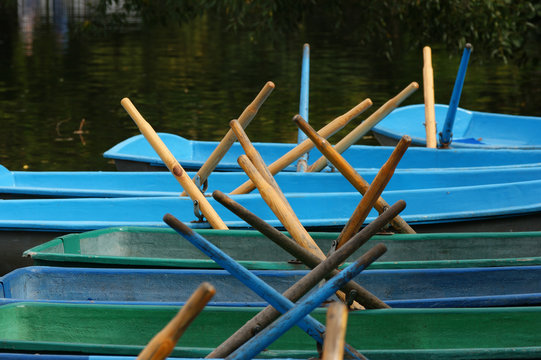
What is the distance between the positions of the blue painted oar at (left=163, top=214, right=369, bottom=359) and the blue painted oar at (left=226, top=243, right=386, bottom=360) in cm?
19

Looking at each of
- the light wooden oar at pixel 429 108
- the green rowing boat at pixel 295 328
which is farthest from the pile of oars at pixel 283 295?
the light wooden oar at pixel 429 108

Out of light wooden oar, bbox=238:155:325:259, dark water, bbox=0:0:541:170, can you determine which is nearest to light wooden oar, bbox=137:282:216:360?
light wooden oar, bbox=238:155:325:259

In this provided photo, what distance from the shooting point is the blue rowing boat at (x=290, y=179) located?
6746mm

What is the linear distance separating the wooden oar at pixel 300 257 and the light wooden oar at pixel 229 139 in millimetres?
2113

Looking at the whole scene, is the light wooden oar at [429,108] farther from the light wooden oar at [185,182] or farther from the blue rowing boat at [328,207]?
the light wooden oar at [185,182]

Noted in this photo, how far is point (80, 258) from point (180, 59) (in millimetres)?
17570

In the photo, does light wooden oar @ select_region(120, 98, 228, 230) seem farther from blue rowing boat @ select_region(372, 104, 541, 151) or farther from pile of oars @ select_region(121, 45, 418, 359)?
blue rowing boat @ select_region(372, 104, 541, 151)

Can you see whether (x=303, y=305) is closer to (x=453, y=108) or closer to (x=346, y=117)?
(x=346, y=117)

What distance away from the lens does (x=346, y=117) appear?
5703 mm

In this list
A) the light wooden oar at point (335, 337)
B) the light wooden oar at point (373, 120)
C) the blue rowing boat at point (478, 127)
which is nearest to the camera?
the light wooden oar at point (335, 337)

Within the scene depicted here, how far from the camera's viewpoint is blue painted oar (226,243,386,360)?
8.80 feet

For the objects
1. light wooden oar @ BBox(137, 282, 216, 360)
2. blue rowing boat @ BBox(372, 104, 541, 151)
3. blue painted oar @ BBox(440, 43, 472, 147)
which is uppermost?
light wooden oar @ BBox(137, 282, 216, 360)

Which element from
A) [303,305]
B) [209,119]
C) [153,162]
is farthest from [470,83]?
[303,305]

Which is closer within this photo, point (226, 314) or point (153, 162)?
point (226, 314)
